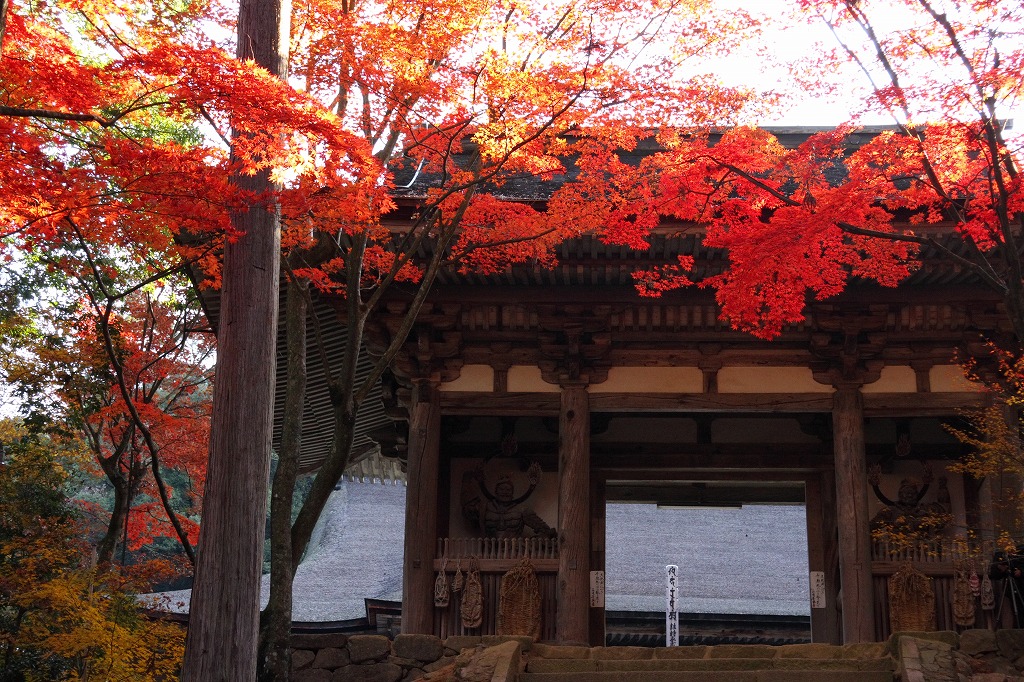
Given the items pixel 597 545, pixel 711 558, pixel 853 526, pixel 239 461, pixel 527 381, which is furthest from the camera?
pixel 711 558

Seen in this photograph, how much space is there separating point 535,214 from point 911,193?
3.61 metres

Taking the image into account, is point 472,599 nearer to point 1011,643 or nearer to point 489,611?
point 489,611

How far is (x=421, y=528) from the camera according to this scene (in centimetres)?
1156

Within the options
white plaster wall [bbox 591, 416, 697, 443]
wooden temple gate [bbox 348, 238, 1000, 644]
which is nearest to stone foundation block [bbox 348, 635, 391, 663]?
wooden temple gate [bbox 348, 238, 1000, 644]

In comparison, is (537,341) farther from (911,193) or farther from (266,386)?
(266,386)

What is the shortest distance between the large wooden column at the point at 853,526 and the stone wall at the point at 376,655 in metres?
3.80

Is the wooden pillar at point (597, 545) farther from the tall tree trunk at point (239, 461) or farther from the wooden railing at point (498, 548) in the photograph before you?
the tall tree trunk at point (239, 461)

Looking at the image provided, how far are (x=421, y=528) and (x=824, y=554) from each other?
18.3 ft

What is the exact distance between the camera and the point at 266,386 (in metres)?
7.23

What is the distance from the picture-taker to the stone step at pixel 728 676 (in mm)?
8711

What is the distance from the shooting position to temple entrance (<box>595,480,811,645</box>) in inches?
869

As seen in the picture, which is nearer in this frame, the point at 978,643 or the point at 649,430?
the point at 978,643

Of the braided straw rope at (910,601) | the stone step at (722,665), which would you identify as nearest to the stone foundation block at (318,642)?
the stone step at (722,665)

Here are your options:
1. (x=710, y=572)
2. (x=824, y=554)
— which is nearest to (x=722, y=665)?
(x=824, y=554)
